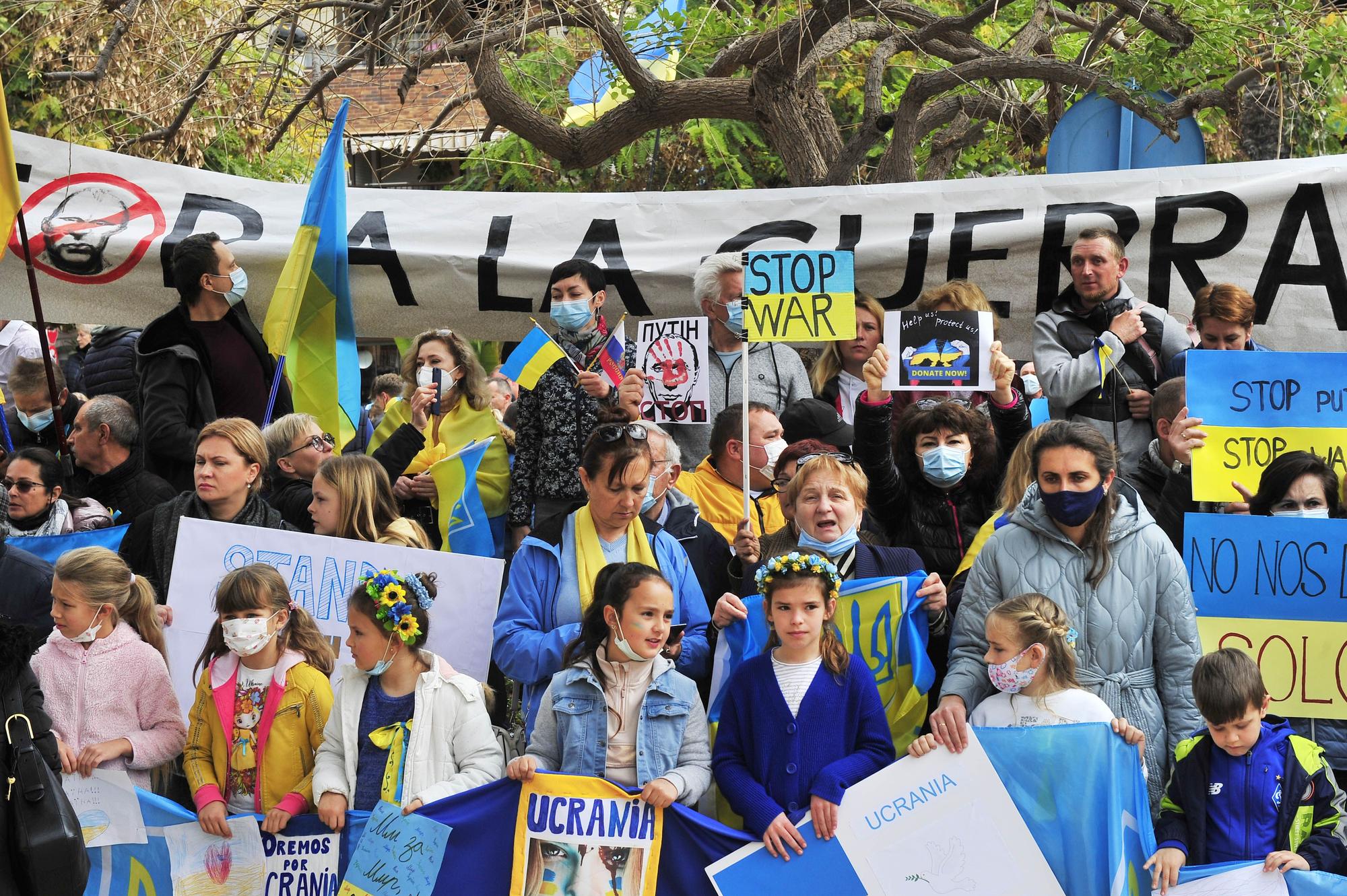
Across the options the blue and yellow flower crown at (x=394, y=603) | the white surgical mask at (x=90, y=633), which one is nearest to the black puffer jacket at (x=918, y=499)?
the blue and yellow flower crown at (x=394, y=603)

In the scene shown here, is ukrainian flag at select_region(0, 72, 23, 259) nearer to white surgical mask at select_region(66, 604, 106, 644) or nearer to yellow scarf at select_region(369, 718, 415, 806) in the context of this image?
white surgical mask at select_region(66, 604, 106, 644)

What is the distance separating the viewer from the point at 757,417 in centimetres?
612

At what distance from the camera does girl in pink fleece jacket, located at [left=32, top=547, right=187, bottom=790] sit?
17.0ft

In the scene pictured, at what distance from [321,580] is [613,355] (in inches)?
57.8

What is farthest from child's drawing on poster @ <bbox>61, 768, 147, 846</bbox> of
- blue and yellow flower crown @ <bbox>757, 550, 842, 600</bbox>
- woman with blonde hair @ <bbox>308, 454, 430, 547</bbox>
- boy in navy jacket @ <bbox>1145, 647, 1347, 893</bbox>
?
boy in navy jacket @ <bbox>1145, 647, 1347, 893</bbox>

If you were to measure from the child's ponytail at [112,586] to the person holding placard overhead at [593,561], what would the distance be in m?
1.27

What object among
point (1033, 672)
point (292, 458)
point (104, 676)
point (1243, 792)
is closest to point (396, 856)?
point (104, 676)

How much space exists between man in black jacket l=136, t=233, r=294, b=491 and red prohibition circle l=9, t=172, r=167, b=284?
99cm

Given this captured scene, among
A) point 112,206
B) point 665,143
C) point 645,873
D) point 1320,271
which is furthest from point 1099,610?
point 665,143

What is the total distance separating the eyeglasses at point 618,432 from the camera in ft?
17.0

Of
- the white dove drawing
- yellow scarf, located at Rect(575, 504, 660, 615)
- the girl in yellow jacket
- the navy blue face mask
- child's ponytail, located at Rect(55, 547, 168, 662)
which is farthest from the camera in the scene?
child's ponytail, located at Rect(55, 547, 168, 662)

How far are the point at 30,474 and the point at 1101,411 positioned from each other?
14.1ft

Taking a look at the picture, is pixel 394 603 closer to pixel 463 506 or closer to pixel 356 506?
pixel 356 506

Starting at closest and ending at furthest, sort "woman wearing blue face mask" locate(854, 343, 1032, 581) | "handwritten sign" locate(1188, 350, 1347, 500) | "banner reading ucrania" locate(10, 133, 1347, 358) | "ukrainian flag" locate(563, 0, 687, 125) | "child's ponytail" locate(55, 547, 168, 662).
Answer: "child's ponytail" locate(55, 547, 168, 662) → "woman wearing blue face mask" locate(854, 343, 1032, 581) → "handwritten sign" locate(1188, 350, 1347, 500) → "banner reading ucrania" locate(10, 133, 1347, 358) → "ukrainian flag" locate(563, 0, 687, 125)
